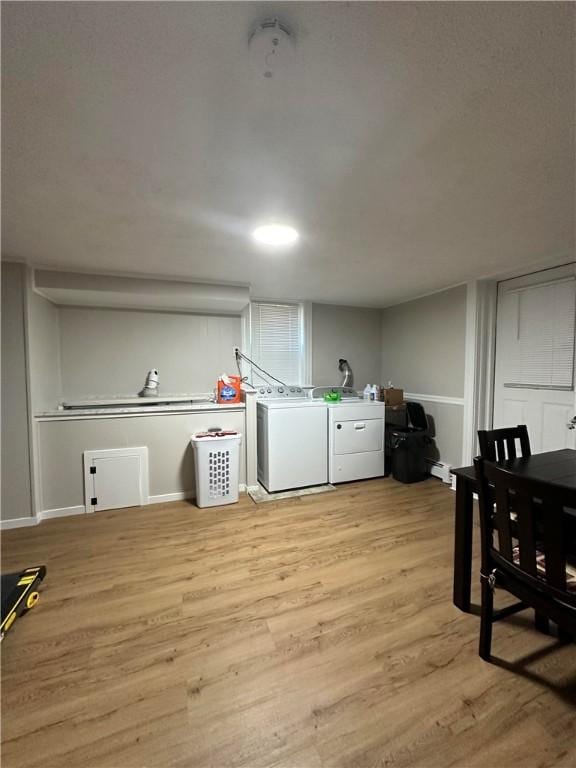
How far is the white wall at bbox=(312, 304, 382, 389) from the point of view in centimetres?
410

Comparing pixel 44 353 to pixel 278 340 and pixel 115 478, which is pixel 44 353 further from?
pixel 278 340

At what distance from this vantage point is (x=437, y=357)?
11.6 feet

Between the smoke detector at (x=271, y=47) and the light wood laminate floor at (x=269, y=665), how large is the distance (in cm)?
207

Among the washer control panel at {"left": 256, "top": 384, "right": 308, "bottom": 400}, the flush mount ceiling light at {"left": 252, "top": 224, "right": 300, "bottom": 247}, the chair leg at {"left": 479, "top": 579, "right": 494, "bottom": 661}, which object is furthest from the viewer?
the washer control panel at {"left": 256, "top": 384, "right": 308, "bottom": 400}

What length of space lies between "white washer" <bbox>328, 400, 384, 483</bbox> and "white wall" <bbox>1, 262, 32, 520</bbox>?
107 inches

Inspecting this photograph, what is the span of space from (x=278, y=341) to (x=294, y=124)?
2.91 meters

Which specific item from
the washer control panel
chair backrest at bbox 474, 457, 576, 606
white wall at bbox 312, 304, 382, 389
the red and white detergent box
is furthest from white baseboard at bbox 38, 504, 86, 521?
chair backrest at bbox 474, 457, 576, 606

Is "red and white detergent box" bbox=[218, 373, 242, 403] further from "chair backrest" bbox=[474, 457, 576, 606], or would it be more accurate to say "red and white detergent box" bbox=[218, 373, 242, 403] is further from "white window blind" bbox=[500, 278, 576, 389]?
"white window blind" bbox=[500, 278, 576, 389]

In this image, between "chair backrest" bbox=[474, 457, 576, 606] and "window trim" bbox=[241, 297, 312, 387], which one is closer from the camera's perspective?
"chair backrest" bbox=[474, 457, 576, 606]

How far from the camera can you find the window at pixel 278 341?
12.5ft

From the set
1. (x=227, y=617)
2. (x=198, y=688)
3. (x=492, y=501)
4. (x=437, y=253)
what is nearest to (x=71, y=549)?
(x=227, y=617)

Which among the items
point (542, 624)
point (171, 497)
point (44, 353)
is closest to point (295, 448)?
point (171, 497)

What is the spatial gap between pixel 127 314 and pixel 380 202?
274 cm

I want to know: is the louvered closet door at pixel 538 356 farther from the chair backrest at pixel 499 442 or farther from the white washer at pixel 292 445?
the white washer at pixel 292 445
